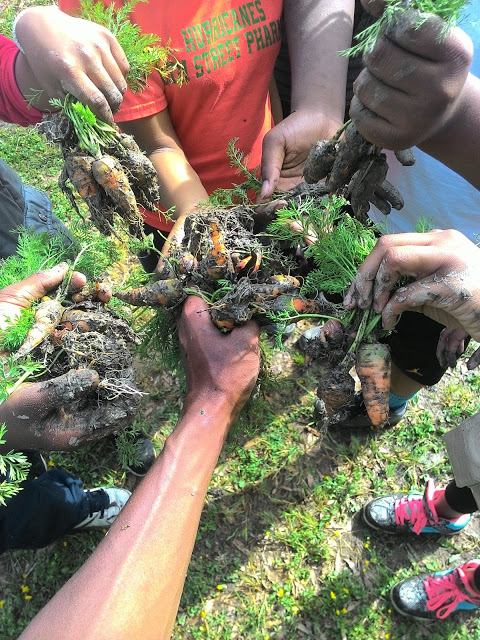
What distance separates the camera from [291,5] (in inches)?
87.4

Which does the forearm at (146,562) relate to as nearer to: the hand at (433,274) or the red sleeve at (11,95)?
the hand at (433,274)

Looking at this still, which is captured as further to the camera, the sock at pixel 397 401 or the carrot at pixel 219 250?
the sock at pixel 397 401

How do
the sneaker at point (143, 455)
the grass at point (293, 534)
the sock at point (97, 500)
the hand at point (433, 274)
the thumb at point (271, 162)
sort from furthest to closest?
the sneaker at point (143, 455), the sock at point (97, 500), the grass at point (293, 534), the thumb at point (271, 162), the hand at point (433, 274)

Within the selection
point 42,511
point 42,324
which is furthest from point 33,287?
point 42,511

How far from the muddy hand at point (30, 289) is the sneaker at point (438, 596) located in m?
2.45

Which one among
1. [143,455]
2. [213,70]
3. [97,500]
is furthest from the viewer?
[143,455]

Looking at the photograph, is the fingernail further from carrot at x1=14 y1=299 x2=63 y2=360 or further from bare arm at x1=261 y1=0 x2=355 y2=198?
carrot at x1=14 y1=299 x2=63 y2=360

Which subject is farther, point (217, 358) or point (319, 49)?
point (319, 49)

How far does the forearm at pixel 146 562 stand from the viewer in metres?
1.23

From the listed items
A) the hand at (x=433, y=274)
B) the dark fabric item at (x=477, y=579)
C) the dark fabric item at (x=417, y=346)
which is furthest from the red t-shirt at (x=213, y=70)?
the dark fabric item at (x=477, y=579)

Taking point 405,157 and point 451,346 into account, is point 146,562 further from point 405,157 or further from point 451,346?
point 405,157

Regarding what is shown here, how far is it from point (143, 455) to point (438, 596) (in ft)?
6.27

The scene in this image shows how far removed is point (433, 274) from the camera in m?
1.45

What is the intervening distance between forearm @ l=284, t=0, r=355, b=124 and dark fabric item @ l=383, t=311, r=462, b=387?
1.18 m
